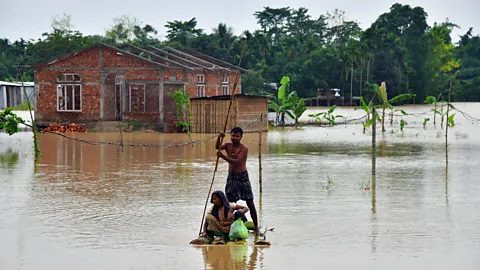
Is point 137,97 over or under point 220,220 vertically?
over

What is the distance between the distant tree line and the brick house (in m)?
20.6

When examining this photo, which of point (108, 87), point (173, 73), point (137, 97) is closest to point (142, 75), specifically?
point (137, 97)

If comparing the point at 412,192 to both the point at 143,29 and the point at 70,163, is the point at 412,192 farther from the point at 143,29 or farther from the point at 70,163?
the point at 143,29

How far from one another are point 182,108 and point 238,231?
21.3 m

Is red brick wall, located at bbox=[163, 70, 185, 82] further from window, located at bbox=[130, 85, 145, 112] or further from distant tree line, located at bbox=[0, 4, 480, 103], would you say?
distant tree line, located at bbox=[0, 4, 480, 103]

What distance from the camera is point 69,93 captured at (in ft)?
106

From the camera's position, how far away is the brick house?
3155 centimetres

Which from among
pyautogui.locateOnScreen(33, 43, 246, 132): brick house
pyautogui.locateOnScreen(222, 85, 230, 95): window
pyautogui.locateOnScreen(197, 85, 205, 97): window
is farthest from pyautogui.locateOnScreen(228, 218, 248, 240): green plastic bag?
pyautogui.locateOnScreen(222, 85, 230, 95): window

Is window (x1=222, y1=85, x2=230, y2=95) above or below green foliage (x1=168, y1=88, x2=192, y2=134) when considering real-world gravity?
above

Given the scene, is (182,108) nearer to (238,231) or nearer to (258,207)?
(258,207)

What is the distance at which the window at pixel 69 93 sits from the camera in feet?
105

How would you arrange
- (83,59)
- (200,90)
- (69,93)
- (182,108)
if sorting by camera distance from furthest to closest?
(200,90)
(69,93)
(83,59)
(182,108)

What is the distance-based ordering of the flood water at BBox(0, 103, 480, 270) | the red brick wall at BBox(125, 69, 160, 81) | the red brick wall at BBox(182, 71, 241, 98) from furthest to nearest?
the red brick wall at BBox(182, 71, 241, 98) < the red brick wall at BBox(125, 69, 160, 81) < the flood water at BBox(0, 103, 480, 270)

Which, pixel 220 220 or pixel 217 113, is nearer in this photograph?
pixel 220 220
